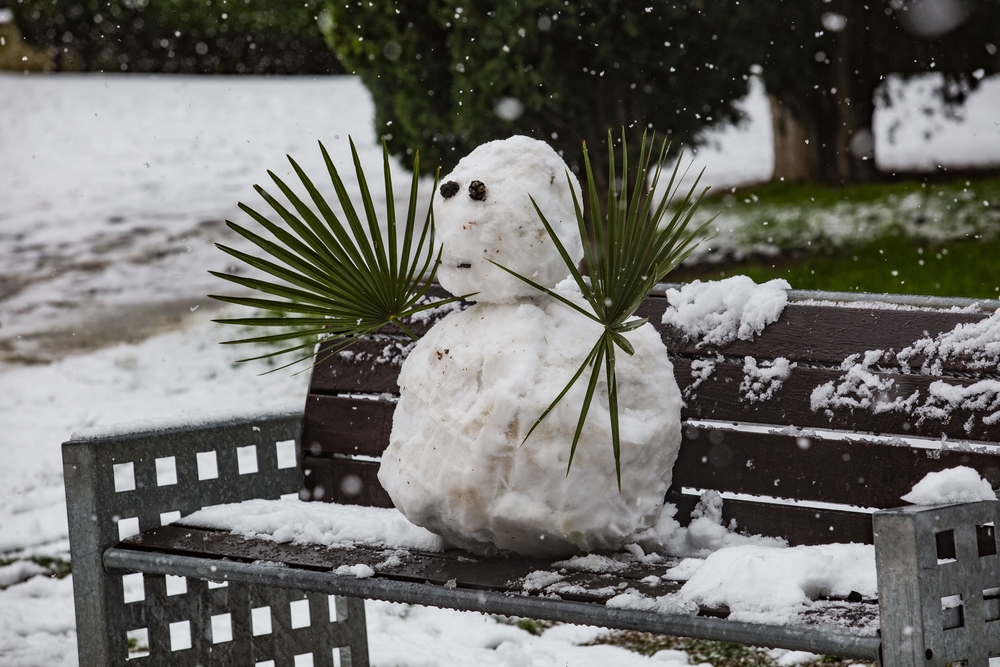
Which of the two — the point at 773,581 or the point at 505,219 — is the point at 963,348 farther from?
the point at 505,219

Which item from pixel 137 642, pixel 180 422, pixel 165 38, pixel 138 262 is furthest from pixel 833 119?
pixel 165 38

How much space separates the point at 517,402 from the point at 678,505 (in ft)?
1.82

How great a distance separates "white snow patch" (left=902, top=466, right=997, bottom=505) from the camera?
1.83 metres

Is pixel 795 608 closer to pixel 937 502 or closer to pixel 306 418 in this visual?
pixel 937 502

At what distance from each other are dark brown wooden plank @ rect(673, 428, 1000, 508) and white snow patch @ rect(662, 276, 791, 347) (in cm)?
21

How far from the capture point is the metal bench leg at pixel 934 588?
5.40ft

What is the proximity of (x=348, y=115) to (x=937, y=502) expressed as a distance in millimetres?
12742

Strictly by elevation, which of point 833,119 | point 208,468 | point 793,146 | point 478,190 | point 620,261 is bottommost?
point 208,468

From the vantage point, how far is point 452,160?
22.2ft

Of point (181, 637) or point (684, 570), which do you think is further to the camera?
point (181, 637)

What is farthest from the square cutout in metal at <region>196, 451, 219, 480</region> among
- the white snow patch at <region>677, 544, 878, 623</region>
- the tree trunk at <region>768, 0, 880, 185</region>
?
the tree trunk at <region>768, 0, 880, 185</region>

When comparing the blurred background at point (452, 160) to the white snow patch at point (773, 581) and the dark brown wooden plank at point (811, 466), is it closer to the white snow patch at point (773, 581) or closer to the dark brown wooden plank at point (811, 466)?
the dark brown wooden plank at point (811, 466)

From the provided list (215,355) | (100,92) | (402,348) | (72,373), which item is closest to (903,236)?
(215,355)

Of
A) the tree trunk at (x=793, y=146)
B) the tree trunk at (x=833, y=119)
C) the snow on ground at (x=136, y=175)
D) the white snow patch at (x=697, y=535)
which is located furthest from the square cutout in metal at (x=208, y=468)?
the tree trunk at (x=793, y=146)
